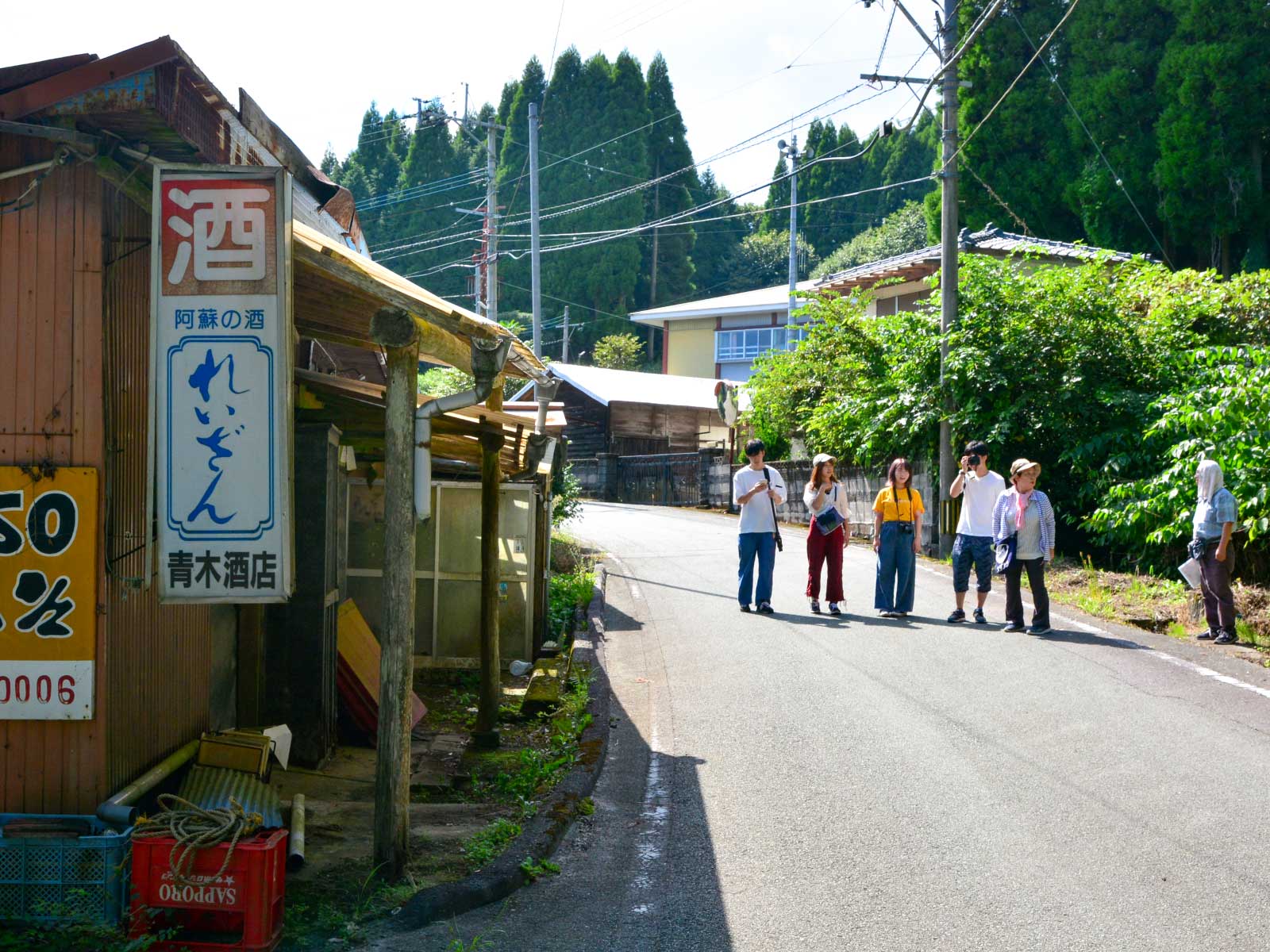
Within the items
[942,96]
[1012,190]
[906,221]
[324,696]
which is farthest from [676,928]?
→ [906,221]

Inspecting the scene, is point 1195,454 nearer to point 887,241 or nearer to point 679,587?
point 679,587

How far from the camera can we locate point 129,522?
536 centimetres

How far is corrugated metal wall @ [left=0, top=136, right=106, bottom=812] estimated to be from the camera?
4992 millimetres

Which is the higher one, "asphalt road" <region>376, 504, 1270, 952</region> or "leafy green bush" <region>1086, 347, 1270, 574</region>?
"leafy green bush" <region>1086, 347, 1270, 574</region>

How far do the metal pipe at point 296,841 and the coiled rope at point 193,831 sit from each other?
2.10ft

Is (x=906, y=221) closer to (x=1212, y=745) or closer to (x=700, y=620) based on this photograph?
(x=700, y=620)

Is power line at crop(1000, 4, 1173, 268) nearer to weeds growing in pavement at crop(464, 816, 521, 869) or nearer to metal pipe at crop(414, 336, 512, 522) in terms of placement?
metal pipe at crop(414, 336, 512, 522)

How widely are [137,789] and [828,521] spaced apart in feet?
29.4

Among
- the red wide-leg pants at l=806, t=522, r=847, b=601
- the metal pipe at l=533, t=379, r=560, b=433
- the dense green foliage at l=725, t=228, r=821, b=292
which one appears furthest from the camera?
the dense green foliage at l=725, t=228, r=821, b=292

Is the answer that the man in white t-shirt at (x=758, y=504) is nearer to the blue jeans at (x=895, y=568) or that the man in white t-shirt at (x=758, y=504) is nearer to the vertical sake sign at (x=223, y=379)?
the blue jeans at (x=895, y=568)

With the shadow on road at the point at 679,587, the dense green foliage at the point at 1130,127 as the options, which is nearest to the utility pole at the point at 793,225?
the dense green foliage at the point at 1130,127

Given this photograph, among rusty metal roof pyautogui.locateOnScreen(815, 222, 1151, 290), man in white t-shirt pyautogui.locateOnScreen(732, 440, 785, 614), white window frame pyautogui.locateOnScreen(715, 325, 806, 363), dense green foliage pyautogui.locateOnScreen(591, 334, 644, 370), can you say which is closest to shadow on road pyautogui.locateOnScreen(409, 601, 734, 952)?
man in white t-shirt pyautogui.locateOnScreen(732, 440, 785, 614)

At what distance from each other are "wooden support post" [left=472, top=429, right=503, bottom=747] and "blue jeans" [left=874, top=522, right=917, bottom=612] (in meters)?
5.71

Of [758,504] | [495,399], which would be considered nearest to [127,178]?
[495,399]
